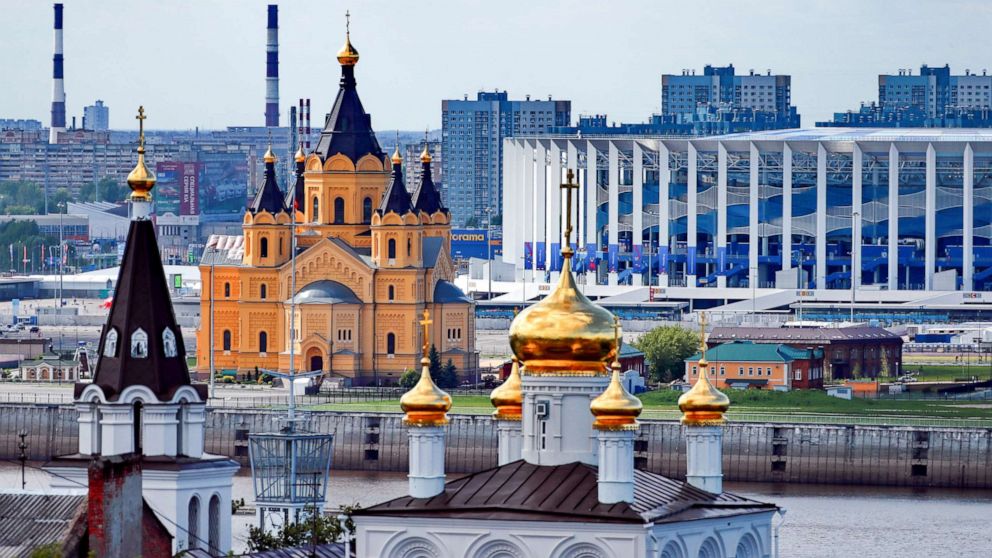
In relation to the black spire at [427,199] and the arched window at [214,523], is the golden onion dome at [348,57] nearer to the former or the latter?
the black spire at [427,199]

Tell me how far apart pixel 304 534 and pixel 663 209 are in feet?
190

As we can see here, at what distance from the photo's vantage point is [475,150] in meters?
158

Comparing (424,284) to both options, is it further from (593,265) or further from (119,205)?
(119,205)

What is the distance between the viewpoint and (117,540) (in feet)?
89.1

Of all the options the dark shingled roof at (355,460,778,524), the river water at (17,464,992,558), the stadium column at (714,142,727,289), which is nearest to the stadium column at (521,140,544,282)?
the stadium column at (714,142,727,289)

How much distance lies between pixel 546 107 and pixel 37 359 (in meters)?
84.5

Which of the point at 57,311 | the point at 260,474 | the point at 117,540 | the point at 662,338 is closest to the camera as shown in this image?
the point at 117,540

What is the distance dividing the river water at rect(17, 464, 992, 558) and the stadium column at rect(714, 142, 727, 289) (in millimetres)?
35390

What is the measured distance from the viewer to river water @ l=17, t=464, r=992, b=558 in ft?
139

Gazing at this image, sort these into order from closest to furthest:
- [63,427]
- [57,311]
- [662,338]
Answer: [63,427] < [662,338] < [57,311]

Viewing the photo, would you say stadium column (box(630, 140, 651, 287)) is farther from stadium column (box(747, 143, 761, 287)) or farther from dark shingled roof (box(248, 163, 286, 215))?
dark shingled roof (box(248, 163, 286, 215))

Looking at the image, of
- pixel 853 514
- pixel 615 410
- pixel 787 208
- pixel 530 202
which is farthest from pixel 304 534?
pixel 530 202

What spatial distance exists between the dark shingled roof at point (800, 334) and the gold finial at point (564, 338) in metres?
38.2

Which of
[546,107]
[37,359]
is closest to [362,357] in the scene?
[37,359]
